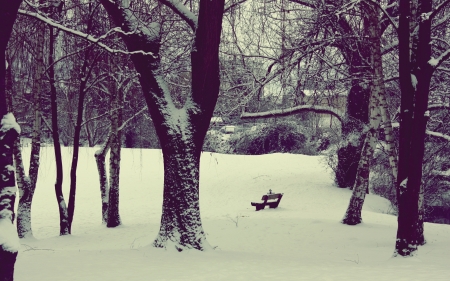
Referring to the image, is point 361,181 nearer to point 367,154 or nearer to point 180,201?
point 367,154

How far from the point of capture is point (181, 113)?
691 centimetres

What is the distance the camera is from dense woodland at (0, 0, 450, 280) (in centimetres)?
668

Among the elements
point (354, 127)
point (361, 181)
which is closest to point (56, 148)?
point (361, 181)

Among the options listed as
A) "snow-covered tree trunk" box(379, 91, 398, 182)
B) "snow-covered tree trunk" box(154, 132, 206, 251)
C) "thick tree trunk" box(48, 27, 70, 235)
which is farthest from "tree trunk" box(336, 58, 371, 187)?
"snow-covered tree trunk" box(154, 132, 206, 251)

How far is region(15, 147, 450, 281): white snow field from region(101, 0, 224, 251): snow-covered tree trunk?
1.50ft

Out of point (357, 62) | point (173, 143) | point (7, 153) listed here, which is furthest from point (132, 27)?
point (357, 62)

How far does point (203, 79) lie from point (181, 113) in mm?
640

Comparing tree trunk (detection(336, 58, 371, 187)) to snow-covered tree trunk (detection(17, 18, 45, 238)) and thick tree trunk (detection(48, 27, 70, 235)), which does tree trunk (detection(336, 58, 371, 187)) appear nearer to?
thick tree trunk (detection(48, 27, 70, 235))

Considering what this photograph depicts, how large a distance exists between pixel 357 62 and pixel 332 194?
19.5 ft

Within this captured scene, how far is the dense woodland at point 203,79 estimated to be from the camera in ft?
21.9

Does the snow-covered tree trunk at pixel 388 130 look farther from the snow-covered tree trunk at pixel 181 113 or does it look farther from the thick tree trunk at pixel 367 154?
the snow-covered tree trunk at pixel 181 113

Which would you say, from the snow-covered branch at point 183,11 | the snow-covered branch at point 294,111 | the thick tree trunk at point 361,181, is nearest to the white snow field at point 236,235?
the thick tree trunk at point 361,181

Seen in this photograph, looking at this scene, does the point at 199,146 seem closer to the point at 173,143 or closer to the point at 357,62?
the point at 173,143

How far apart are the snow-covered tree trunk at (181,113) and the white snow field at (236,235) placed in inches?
18.0
